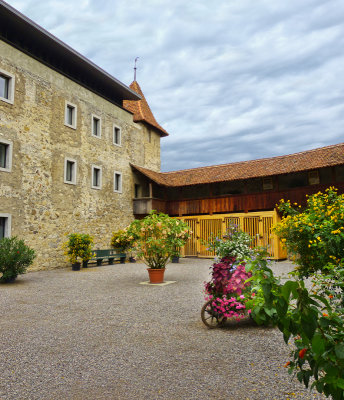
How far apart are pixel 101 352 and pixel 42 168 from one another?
11.7 meters

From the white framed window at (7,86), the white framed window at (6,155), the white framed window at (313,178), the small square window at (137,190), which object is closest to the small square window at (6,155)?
the white framed window at (6,155)

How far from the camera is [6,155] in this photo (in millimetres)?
12891

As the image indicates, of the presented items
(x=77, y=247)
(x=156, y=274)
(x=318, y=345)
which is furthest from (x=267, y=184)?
(x=318, y=345)

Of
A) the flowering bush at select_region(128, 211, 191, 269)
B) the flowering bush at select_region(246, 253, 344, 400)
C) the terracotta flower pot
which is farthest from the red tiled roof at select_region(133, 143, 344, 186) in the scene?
the flowering bush at select_region(246, 253, 344, 400)

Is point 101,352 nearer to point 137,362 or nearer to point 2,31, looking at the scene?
point 137,362

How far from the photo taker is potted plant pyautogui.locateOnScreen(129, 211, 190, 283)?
9453 millimetres

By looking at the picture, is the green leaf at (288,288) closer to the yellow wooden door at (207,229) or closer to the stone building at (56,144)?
the stone building at (56,144)

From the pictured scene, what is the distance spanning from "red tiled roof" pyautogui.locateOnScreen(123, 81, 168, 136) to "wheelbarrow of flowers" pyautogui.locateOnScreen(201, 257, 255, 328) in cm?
1834

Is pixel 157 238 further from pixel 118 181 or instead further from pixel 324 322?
pixel 118 181

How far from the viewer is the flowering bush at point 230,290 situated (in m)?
5.05

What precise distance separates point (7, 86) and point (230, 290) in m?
12.4

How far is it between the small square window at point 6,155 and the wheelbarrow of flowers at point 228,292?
10.5 meters

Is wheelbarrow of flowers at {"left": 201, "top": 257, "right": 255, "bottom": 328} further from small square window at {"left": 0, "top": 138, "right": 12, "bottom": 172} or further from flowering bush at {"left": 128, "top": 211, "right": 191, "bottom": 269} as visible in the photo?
small square window at {"left": 0, "top": 138, "right": 12, "bottom": 172}

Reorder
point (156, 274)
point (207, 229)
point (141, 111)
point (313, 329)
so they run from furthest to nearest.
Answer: point (141, 111), point (207, 229), point (156, 274), point (313, 329)
